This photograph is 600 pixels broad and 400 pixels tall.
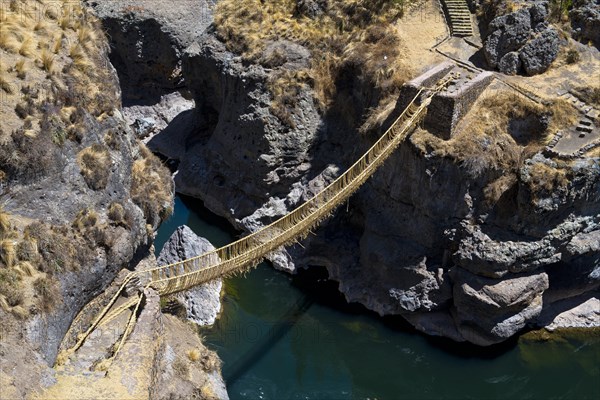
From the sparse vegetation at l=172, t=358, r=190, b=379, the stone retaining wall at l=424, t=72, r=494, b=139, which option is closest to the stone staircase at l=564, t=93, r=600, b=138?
the stone retaining wall at l=424, t=72, r=494, b=139

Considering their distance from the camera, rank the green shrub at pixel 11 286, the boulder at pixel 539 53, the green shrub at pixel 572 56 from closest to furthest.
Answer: the green shrub at pixel 11 286 < the boulder at pixel 539 53 < the green shrub at pixel 572 56

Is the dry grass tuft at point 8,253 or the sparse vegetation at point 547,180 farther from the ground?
the sparse vegetation at point 547,180

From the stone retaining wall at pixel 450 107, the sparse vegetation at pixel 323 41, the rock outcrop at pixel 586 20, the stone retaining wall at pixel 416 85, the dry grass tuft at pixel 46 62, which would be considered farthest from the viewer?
the sparse vegetation at pixel 323 41

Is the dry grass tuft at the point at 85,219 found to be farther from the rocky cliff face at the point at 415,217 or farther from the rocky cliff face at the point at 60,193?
the rocky cliff face at the point at 415,217

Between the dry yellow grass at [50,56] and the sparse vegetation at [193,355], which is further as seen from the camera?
the dry yellow grass at [50,56]

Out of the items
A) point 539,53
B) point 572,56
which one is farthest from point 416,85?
point 572,56

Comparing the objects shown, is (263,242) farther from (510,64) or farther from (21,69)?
(510,64)

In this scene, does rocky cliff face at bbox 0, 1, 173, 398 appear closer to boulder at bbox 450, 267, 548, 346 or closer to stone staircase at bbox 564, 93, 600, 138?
boulder at bbox 450, 267, 548, 346

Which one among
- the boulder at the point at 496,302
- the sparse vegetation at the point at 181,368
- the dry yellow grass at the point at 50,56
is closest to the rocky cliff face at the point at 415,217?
the boulder at the point at 496,302
